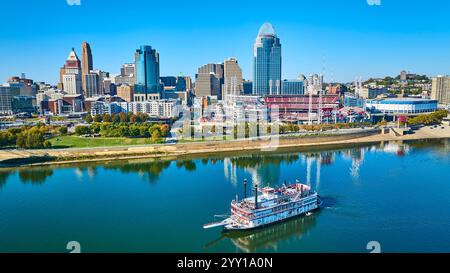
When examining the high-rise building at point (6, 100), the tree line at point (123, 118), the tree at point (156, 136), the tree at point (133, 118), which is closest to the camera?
the tree at point (156, 136)

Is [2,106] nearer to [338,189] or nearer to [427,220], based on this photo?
[338,189]

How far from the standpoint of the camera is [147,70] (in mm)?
28859

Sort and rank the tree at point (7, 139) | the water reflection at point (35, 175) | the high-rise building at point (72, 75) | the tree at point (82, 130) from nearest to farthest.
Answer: the water reflection at point (35, 175) < the tree at point (7, 139) < the tree at point (82, 130) < the high-rise building at point (72, 75)

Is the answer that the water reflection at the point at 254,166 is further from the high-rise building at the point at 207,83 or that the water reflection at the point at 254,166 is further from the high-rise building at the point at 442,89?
the high-rise building at the point at 207,83

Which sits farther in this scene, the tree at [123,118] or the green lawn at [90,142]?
the tree at [123,118]

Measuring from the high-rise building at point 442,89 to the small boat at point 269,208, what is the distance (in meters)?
22.4

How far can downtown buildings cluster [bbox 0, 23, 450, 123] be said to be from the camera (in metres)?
18.7

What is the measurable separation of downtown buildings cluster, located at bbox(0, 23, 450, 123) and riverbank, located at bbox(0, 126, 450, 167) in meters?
3.21

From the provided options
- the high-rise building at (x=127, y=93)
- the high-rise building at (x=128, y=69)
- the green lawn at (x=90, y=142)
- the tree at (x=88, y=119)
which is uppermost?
the high-rise building at (x=128, y=69)

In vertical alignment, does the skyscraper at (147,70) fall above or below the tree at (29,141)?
above

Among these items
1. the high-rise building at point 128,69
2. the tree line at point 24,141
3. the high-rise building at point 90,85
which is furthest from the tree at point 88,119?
the high-rise building at point 128,69

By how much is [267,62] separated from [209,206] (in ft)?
76.4

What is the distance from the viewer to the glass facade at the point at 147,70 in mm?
28734

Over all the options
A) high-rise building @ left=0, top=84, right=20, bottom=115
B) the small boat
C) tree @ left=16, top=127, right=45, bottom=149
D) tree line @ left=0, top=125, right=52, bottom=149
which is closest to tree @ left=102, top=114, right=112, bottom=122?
tree line @ left=0, top=125, right=52, bottom=149
